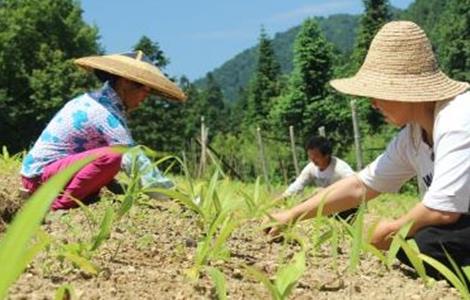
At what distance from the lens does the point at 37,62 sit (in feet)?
109

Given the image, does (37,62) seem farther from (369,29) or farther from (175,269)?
(175,269)

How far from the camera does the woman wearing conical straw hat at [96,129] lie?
12.1 ft

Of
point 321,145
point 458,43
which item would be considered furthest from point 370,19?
point 321,145

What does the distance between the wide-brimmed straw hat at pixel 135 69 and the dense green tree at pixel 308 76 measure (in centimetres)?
3133

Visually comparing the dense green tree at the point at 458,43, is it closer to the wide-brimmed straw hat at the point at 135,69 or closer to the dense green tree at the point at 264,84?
the dense green tree at the point at 264,84

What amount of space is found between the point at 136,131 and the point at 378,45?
3764cm

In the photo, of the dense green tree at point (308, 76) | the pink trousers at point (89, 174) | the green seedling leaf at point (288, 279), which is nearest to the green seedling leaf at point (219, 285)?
the green seedling leaf at point (288, 279)

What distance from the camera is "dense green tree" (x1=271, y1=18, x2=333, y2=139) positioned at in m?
35.3

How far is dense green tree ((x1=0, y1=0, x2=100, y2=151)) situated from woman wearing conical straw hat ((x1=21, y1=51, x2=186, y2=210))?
27917 millimetres

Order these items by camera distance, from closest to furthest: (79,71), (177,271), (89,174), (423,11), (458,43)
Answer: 1. (177,271)
2. (89,174)
3. (79,71)
4. (458,43)
5. (423,11)

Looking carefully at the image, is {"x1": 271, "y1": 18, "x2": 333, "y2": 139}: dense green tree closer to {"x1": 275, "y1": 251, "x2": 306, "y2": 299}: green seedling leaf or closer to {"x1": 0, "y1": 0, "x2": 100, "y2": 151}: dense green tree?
{"x1": 0, "y1": 0, "x2": 100, "y2": 151}: dense green tree

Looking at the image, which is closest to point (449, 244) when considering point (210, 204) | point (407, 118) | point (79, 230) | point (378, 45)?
point (407, 118)

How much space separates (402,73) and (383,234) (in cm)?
48

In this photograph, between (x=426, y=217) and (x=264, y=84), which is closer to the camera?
(x=426, y=217)
